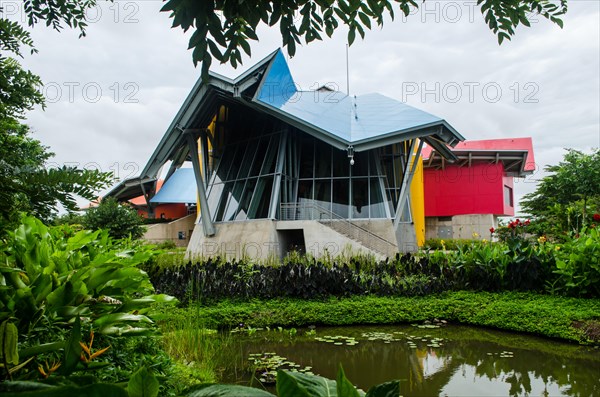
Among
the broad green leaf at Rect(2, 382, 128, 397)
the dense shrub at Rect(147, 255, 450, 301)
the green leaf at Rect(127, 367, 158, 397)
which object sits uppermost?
the broad green leaf at Rect(2, 382, 128, 397)

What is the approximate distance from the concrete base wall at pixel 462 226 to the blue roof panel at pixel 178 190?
18941 mm

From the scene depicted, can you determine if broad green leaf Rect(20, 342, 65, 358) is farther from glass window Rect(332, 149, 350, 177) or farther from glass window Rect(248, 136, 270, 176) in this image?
glass window Rect(332, 149, 350, 177)

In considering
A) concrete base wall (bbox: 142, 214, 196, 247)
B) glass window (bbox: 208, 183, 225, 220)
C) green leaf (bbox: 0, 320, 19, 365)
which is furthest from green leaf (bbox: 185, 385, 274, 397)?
concrete base wall (bbox: 142, 214, 196, 247)

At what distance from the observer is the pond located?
5.03 meters

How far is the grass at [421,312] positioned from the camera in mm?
7629

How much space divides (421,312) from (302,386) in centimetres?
830

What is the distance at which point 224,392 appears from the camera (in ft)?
2.54

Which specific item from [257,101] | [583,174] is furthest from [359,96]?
[583,174]

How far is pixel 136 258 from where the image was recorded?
3.82 metres

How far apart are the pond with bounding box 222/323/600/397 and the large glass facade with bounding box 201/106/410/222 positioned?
1173 cm

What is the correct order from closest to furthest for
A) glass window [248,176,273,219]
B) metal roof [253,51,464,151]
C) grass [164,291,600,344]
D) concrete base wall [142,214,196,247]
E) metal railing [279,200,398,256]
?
grass [164,291,600,344], metal roof [253,51,464,151], metal railing [279,200,398,256], glass window [248,176,273,219], concrete base wall [142,214,196,247]

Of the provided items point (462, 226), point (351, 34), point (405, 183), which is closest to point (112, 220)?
point (405, 183)

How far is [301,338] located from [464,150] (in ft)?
82.7

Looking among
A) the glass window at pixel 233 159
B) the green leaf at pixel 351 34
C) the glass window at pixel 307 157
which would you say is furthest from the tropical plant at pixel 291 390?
the glass window at pixel 233 159
